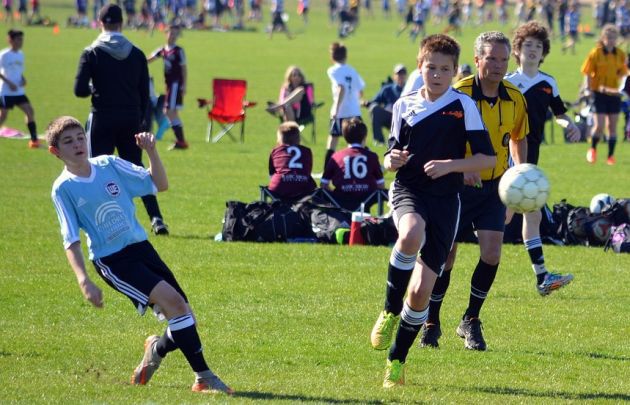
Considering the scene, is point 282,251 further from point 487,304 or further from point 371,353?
point 371,353

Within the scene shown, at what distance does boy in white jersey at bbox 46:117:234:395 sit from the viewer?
644 centimetres

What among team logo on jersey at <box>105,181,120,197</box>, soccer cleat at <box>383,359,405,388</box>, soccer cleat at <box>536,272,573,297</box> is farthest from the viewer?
soccer cleat at <box>536,272,573,297</box>

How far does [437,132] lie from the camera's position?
266 inches

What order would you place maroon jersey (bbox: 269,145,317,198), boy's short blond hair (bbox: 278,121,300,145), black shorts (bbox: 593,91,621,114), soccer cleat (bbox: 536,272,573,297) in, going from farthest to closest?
black shorts (bbox: 593,91,621,114) → boy's short blond hair (bbox: 278,121,300,145) → maroon jersey (bbox: 269,145,317,198) → soccer cleat (bbox: 536,272,573,297)

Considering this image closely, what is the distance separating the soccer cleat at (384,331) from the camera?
6.80m

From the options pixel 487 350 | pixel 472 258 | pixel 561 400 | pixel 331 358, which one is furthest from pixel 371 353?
pixel 472 258

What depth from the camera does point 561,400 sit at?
261 inches

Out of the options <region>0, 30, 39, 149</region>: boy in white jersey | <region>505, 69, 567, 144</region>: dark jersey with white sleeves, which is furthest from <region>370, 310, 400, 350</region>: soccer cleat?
<region>0, 30, 39, 149</region>: boy in white jersey

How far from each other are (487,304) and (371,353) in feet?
6.72

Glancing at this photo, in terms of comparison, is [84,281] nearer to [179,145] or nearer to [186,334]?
[186,334]

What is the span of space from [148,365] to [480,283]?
244 centimetres

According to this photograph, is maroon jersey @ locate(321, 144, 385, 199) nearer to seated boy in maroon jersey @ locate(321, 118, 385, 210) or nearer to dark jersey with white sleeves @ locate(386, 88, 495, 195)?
seated boy in maroon jersey @ locate(321, 118, 385, 210)

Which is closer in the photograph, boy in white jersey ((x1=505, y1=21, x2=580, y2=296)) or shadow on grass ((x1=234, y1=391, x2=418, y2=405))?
shadow on grass ((x1=234, y1=391, x2=418, y2=405))

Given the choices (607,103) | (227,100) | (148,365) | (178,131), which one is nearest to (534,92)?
(148,365)
